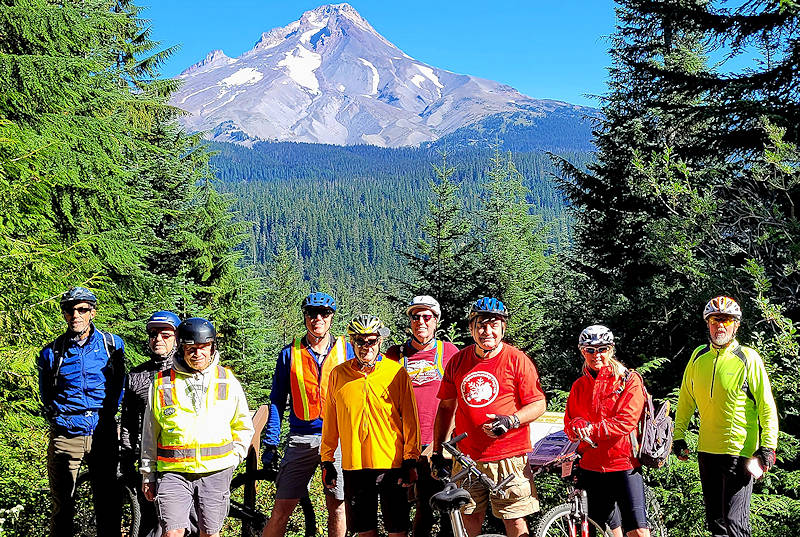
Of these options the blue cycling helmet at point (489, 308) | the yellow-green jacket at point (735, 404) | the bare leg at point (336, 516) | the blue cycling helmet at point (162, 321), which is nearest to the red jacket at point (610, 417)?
the yellow-green jacket at point (735, 404)

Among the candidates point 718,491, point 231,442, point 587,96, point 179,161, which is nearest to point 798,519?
point 718,491

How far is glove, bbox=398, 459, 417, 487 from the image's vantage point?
425cm

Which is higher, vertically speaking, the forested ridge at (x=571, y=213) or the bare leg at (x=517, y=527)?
the forested ridge at (x=571, y=213)

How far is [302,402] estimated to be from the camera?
500cm

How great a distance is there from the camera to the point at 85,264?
10172mm

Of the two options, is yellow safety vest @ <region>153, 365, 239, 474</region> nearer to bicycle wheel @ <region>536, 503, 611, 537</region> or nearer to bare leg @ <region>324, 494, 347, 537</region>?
bare leg @ <region>324, 494, 347, 537</region>

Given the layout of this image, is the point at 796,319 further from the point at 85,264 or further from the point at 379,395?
the point at 85,264

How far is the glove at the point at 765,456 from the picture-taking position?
4379mm

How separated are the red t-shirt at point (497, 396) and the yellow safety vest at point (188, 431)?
164 cm

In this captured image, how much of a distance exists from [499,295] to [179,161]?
11.0 meters

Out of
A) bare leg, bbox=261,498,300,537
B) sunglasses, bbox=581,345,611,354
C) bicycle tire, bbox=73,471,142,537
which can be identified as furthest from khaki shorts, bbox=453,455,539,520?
bicycle tire, bbox=73,471,142,537

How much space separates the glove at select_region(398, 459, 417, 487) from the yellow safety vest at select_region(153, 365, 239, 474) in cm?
114

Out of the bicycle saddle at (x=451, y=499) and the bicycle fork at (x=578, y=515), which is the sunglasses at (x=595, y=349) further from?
the bicycle saddle at (x=451, y=499)

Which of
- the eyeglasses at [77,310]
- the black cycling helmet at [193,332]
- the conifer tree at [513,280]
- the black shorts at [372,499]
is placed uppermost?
the conifer tree at [513,280]
